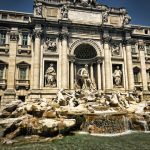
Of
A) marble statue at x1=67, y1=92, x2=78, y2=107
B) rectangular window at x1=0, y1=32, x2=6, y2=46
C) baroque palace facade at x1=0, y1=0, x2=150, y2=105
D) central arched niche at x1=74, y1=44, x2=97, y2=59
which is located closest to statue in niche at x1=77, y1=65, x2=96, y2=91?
baroque palace facade at x1=0, y1=0, x2=150, y2=105

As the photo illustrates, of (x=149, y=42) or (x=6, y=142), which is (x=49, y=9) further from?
(x=6, y=142)

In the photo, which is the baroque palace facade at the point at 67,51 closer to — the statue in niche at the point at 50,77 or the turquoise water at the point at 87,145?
the statue in niche at the point at 50,77

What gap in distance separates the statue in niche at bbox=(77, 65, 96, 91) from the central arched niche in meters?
2.50

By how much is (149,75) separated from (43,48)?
1618 centimetres

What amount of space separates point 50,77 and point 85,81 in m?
4.61

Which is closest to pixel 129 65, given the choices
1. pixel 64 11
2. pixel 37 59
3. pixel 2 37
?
pixel 64 11

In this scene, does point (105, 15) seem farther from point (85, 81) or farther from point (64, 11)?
point (85, 81)

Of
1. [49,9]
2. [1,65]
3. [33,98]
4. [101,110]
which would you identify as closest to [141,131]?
[101,110]

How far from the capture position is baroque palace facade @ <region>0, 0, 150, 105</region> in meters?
22.8

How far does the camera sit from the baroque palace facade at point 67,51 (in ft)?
74.8

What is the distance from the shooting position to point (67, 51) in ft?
79.3

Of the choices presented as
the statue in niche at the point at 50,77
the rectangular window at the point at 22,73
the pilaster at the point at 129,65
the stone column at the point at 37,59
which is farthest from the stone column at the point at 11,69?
the pilaster at the point at 129,65

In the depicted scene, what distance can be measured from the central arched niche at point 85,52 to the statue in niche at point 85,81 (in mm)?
2504

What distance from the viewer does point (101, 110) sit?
60.3 ft
